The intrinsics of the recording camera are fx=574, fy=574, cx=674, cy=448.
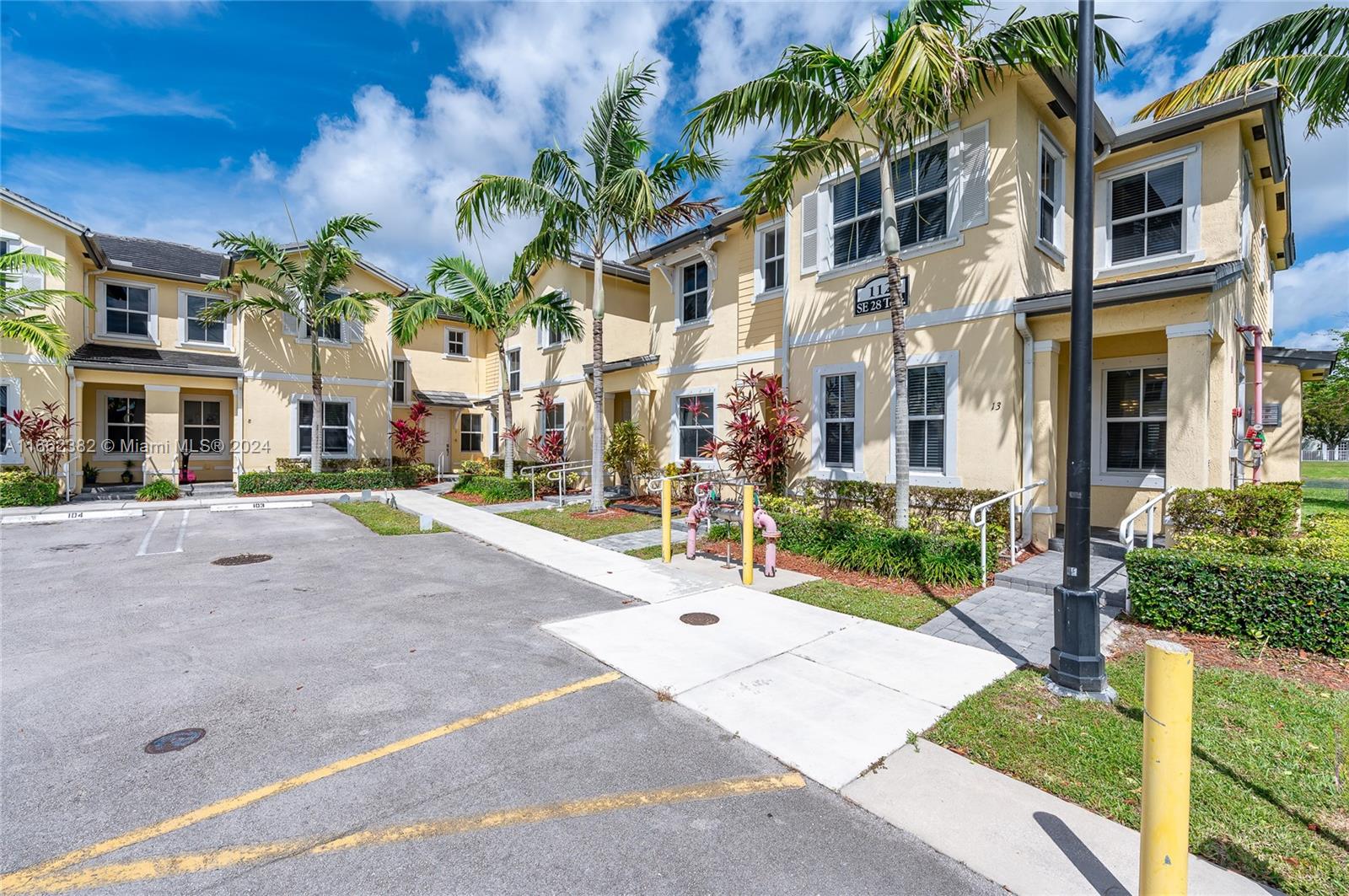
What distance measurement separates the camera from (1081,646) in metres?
4.49

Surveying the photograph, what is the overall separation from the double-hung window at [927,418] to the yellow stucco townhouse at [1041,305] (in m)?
0.03

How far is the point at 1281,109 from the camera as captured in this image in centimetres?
907

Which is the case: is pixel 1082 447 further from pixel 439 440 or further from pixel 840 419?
pixel 439 440

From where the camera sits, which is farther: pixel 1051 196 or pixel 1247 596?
pixel 1051 196

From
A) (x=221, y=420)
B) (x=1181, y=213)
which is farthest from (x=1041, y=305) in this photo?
(x=221, y=420)

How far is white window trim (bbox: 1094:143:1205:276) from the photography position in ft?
29.6

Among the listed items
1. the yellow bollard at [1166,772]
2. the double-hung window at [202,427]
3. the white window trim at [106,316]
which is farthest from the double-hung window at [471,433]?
the yellow bollard at [1166,772]

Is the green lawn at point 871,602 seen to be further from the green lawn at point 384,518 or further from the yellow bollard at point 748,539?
the green lawn at point 384,518

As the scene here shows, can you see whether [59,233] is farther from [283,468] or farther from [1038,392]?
[1038,392]

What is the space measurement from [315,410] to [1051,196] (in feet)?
65.4

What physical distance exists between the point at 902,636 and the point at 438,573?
649 cm

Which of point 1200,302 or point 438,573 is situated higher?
point 1200,302

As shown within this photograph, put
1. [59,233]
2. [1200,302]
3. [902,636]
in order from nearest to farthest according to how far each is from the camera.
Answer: [902,636] < [1200,302] < [59,233]

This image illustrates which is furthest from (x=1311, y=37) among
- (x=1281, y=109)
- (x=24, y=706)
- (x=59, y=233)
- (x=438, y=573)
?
(x=59, y=233)
